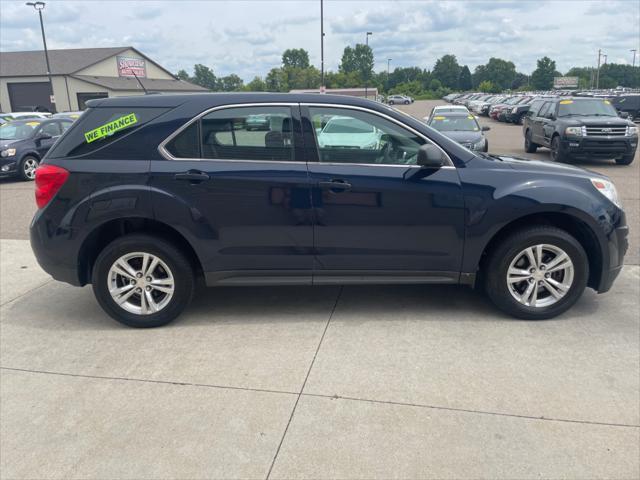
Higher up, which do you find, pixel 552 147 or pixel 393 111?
pixel 393 111

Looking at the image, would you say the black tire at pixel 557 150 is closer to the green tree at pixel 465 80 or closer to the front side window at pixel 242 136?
the front side window at pixel 242 136

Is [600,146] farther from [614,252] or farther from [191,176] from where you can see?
[191,176]

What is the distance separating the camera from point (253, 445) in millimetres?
2850

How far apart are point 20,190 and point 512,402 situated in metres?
11.8

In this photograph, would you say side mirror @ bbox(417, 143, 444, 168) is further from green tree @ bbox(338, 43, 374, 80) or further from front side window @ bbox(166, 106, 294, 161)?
green tree @ bbox(338, 43, 374, 80)

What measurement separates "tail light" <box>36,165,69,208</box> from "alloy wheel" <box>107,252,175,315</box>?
0.72 metres

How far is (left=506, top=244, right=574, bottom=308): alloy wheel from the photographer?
13.8 feet

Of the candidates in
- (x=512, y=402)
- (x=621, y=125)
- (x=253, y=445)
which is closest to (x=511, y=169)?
(x=512, y=402)

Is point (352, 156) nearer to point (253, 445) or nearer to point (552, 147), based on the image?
point (253, 445)

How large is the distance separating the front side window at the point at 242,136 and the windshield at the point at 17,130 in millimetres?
11728

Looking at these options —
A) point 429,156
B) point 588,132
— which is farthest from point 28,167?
point 588,132

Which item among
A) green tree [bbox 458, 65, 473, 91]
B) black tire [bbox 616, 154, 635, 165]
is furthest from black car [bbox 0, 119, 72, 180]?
green tree [bbox 458, 65, 473, 91]

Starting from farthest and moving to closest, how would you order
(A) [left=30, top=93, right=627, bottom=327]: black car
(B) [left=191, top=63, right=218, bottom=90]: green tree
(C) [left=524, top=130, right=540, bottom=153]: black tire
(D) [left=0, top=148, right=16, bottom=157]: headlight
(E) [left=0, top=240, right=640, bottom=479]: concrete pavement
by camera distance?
(B) [left=191, top=63, right=218, bottom=90]: green tree → (C) [left=524, top=130, right=540, bottom=153]: black tire → (D) [left=0, top=148, right=16, bottom=157]: headlight → (A) [left=30, top=93, right=627, bottom=327]: black car → (E) [left=0, top=240, right=640, bottom=479]: concrete pavement

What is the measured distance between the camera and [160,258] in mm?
4188
